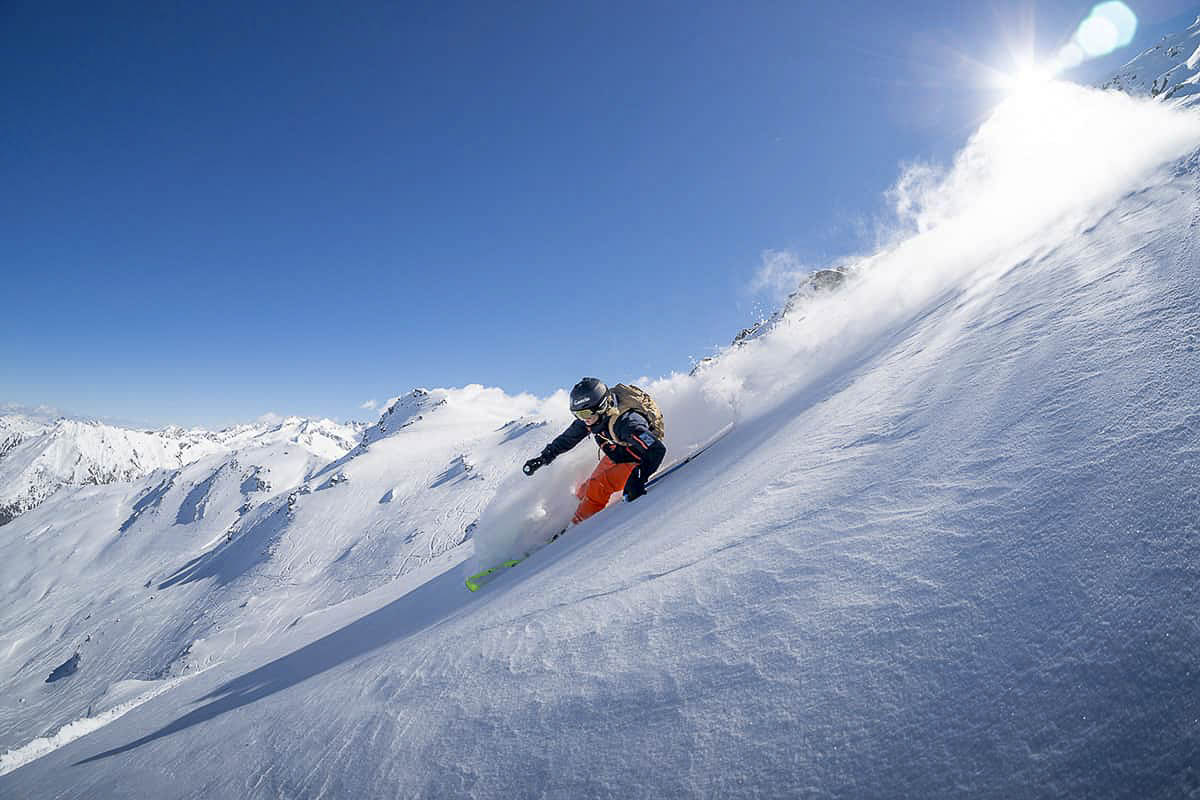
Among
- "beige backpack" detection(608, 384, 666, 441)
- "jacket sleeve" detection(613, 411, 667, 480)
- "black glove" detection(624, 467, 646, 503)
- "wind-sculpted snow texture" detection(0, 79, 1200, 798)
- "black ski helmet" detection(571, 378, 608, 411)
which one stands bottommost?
"wind-sculpted snow texture" detection(0, 79, 1200, 798)

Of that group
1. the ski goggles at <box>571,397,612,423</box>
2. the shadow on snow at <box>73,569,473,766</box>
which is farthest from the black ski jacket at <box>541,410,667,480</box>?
the shadow on snow at <box>73,569,473,766</box>

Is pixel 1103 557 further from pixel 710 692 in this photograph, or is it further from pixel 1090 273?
pixel 1090 273

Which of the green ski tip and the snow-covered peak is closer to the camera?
the green ski tip

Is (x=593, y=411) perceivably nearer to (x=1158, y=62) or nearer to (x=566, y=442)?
(x=566, y=442)

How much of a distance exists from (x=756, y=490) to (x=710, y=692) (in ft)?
5.79

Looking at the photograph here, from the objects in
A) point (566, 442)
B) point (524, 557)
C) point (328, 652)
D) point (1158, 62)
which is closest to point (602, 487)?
point (566, 442)

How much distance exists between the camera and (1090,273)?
3.33 meters

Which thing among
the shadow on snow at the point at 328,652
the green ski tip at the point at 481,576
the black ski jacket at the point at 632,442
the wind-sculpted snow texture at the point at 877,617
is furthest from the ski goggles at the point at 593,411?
the shadow on snow at the point at 328,652

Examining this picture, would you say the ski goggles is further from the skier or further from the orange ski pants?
the orange ski pants

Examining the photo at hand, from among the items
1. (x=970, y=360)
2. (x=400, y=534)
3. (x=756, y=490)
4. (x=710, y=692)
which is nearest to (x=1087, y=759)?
(x=710, y=692)

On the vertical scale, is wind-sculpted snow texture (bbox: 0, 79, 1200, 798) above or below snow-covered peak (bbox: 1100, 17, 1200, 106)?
below

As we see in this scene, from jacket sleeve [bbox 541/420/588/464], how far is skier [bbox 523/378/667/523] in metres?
0.02

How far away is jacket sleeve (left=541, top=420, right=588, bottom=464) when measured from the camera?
24.1 feet

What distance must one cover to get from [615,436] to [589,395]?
782 mm
